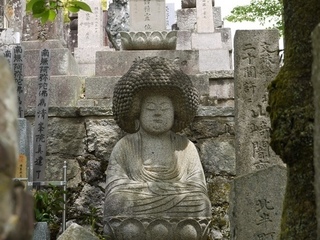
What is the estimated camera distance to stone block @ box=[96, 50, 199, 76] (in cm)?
696

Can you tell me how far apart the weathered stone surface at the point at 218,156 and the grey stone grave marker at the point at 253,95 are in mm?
687

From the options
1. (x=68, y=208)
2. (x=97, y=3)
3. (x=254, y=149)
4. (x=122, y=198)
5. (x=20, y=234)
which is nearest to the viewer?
(x=20, y=234)

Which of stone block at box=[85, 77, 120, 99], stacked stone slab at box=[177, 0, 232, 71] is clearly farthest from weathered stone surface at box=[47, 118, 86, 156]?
stacked stone slab at box=[177, 0, 232, 71]

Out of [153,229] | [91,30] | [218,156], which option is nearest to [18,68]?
[218,156]

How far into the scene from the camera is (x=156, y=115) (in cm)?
476

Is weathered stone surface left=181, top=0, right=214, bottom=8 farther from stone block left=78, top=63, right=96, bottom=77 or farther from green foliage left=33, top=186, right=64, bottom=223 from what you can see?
green foliage left=33, top=186, right=64, bottom=223

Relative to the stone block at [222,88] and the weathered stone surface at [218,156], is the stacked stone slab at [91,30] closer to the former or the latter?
the stone block at [222,88]

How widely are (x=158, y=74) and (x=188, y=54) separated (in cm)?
234

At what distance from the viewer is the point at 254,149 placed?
540cm

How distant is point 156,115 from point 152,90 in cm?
20

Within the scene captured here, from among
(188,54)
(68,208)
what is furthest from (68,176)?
(188,54)

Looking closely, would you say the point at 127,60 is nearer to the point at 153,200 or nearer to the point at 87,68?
the point at 153,200

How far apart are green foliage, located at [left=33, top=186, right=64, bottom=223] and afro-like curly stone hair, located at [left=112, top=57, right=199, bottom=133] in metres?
1.01

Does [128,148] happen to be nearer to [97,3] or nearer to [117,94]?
[117,94]
